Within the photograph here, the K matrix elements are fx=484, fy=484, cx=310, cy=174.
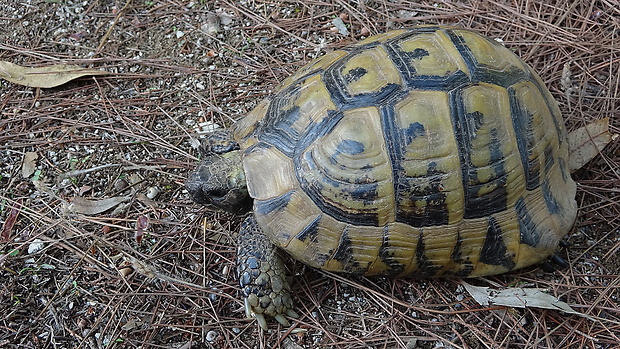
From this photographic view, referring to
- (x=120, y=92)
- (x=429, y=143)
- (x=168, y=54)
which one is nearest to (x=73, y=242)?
(x=120, y=92)

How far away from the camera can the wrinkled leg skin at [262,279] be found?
8.99 ft

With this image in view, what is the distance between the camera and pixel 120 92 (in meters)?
3.88

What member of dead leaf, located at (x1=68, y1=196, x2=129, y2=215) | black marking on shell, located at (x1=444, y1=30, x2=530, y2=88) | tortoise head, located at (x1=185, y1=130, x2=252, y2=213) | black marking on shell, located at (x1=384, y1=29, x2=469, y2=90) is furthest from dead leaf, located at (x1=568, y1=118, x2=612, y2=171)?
dead leaf, located at (x1=68, y1=196, x2=129, y2=215)

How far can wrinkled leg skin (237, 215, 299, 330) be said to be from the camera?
2.74m

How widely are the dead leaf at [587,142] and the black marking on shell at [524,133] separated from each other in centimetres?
65

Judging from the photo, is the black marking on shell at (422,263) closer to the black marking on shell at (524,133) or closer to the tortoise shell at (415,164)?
the tortoise shell at (415,164)

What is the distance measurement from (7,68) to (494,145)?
12.4 ft

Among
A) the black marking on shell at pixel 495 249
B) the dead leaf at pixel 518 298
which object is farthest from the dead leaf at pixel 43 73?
the dead leaf at pixel 518 298

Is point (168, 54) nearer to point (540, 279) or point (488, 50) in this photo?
point (488, 50)

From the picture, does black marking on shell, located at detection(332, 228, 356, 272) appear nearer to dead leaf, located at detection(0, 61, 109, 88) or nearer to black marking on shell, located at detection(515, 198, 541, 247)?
black marking on shell, located at detection(515, 198, 541, 247)

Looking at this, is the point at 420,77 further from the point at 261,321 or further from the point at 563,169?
the point at 261,321

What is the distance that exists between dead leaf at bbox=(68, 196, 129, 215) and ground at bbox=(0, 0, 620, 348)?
0.01 metres

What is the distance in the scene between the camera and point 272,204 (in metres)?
2.66

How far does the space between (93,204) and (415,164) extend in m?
2.20
